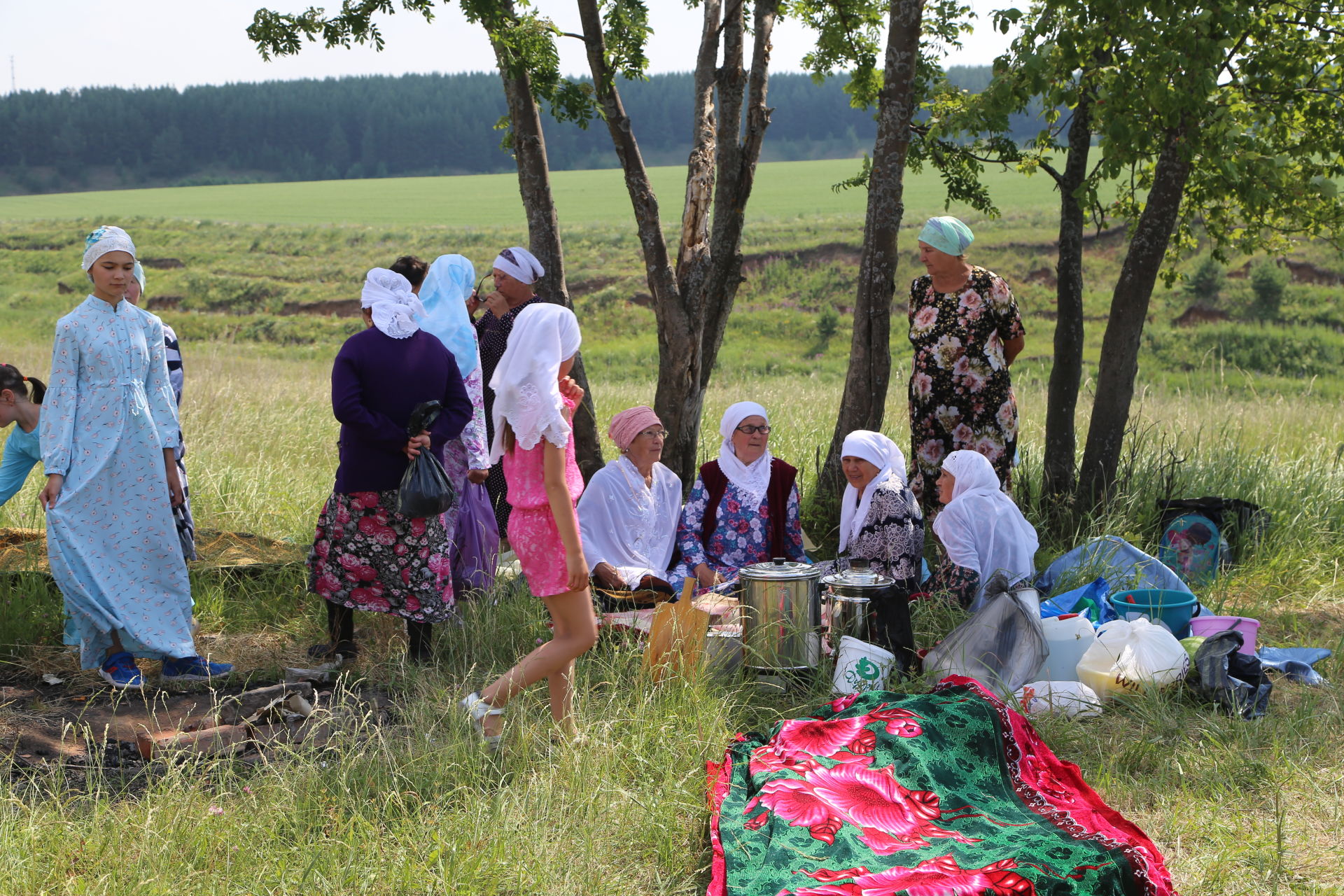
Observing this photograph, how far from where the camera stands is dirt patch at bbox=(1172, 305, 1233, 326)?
26344 mm

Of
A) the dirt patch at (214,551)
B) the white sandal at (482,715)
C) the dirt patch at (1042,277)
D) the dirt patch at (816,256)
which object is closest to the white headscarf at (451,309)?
the dirt patch at (214,551)

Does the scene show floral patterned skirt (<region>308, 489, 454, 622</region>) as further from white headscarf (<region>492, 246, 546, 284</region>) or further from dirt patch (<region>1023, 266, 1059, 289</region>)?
dirt patch (<region>1023, 266, 1059, 289</region>)

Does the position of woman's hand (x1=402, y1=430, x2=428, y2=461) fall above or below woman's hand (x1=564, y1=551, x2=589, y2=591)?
above

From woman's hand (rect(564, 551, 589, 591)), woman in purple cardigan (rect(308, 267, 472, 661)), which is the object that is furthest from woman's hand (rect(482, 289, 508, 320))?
woman's hand (rect(564, 551, 589, 591))

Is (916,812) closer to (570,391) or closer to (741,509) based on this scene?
(570,391)

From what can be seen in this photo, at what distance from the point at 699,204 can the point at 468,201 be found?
4688 centimetres

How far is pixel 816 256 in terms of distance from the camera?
32.6m

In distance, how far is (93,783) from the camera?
135 inches

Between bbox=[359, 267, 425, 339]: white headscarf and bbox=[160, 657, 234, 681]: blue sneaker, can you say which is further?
bbox=[160, 657, 234, 681]: blue sneaker

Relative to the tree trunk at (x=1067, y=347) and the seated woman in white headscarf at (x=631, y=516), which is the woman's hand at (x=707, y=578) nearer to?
the seated woman in white headscarf at (x=631, y=516)

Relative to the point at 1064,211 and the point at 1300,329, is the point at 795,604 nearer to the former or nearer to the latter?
the point at 1064,211

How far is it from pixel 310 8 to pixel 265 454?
136 inches

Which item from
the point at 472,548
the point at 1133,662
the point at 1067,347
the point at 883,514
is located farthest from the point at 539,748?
the point at 1067,347

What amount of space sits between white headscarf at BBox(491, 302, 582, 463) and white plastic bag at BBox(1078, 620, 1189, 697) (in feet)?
7.49
